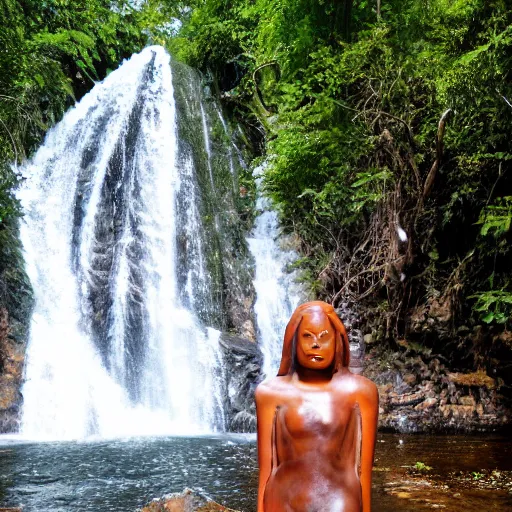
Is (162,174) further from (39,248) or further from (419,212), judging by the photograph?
(419,212)

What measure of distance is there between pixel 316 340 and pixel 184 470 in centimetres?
487

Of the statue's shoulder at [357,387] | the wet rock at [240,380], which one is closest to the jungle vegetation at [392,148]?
the wet rock at [240,380]

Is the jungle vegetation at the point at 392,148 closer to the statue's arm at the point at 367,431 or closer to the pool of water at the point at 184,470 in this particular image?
the pool of water at the point at 184,470

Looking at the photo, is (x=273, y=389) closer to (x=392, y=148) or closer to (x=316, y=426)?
(x=316, y=426)

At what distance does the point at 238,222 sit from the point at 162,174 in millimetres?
2037

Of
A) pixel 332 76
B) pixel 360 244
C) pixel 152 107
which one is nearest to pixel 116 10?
pixel 152 107

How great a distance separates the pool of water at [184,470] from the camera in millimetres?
5039

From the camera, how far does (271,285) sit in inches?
482

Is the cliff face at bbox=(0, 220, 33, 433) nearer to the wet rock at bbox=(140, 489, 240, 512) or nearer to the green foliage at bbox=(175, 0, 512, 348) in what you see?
the green foliage at bbox=(175, 0, 512, 348)

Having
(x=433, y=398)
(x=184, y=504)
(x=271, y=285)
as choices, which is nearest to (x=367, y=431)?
(x=184, y=504)

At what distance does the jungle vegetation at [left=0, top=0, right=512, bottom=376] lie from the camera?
859 cm

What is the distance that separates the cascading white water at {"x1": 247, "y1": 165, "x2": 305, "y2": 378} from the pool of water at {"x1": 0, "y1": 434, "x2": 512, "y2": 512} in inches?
113

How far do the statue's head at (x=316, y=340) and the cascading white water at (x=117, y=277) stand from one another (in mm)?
7415

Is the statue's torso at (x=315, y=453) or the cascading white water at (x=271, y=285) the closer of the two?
the statue's torso at (x=315, y=453)
